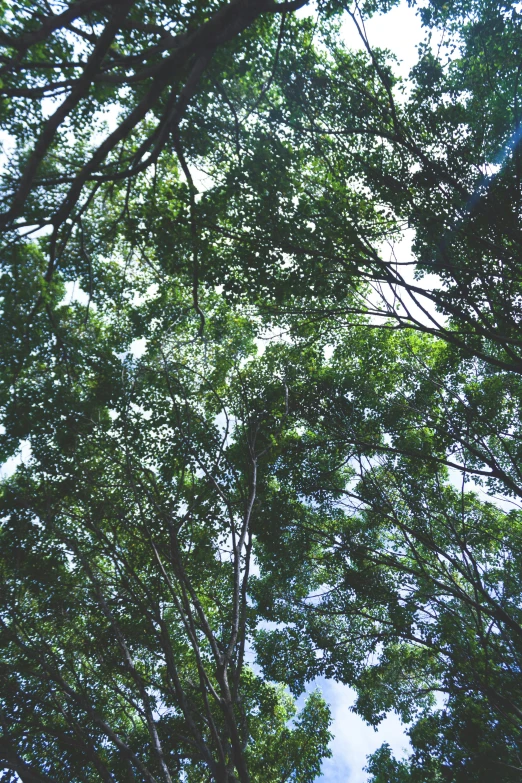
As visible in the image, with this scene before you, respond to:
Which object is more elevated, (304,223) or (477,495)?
(304,223)

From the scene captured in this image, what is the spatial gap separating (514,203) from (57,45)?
6.75 metres

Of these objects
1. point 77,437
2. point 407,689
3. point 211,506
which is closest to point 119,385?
point 77,437

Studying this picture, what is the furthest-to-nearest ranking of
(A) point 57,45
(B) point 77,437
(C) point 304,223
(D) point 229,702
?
(B) point 77,437
(C) point 304,223
(A) point 57,45
(D) point 229,702

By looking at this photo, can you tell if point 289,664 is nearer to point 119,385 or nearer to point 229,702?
point 229,702

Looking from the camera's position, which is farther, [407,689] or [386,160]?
[407,689]

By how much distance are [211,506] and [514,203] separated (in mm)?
7141

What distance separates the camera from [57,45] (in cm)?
526

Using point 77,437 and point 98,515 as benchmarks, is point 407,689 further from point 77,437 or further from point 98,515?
point 77,437

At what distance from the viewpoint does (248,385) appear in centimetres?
970

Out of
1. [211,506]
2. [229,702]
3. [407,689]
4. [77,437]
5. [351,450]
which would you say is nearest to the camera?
[229,702]

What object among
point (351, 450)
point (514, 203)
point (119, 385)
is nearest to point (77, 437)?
point (119, 385)

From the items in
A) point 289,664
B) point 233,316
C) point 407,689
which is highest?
point 233,316

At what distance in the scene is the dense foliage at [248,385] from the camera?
206 inches

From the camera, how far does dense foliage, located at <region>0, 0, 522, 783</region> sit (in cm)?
523
